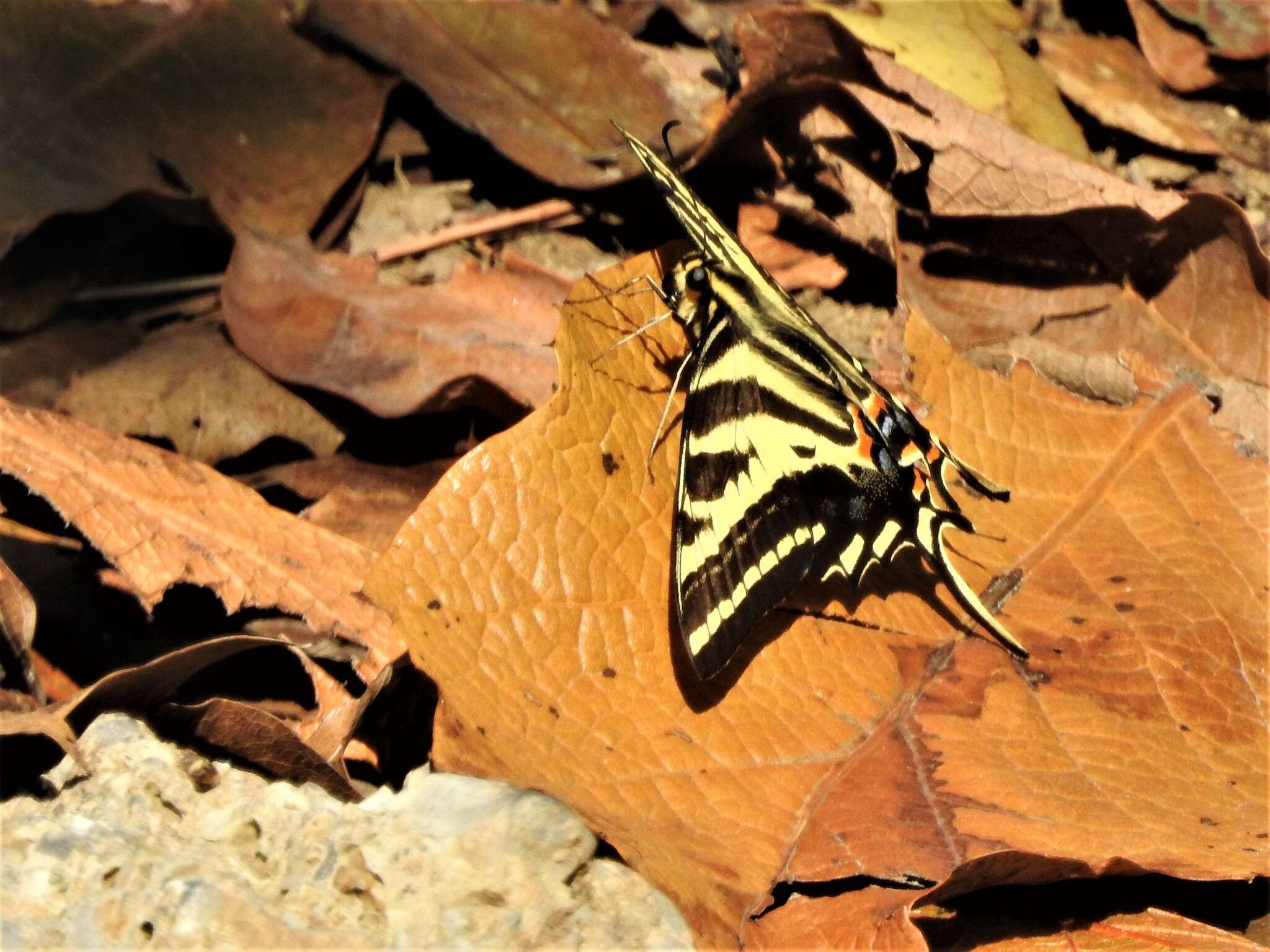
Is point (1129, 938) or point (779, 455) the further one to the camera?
point (779, 455)

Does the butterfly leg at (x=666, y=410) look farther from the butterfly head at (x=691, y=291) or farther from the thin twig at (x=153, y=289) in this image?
the thin twig at (x=153, y=289)

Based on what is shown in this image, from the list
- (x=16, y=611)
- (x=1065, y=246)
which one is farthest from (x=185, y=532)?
(x=1065, y=246)

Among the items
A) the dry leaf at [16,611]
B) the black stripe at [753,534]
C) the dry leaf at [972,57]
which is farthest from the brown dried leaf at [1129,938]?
the dry leaf at [972,57]

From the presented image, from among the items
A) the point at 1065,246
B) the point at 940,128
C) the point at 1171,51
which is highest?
the point at 1171,51

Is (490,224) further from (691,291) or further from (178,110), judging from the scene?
(691,291)

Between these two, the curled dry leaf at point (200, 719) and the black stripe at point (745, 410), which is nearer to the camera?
the curled dry leaf at point (200, 719)

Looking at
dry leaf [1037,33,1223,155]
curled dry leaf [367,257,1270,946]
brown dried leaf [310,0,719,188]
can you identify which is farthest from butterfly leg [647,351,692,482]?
dry leaf [1037,33,1223,155]
